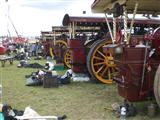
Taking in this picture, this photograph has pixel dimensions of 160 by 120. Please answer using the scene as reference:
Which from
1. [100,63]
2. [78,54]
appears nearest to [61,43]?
[78,54]

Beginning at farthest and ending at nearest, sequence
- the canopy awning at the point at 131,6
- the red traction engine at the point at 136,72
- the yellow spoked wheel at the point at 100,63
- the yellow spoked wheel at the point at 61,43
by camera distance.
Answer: the yellow spoked wheel at the point at 61,43
the yellow spoked wheel at the point at 100,63
the canopy awning at the point at 131,6
the red traction engine at the point at 136,72

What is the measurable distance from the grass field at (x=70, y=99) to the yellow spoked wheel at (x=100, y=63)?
29 cm

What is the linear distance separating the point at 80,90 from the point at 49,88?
91cm

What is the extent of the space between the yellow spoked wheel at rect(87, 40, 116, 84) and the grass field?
0.96ft

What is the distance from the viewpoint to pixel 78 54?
37.7 feet

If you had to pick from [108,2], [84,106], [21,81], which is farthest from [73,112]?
[21,81]

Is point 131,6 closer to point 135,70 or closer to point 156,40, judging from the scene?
point 156,40

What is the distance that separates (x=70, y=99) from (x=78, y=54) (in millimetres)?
3020

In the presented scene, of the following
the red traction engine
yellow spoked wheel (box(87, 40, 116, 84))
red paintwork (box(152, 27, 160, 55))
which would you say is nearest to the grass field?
yellow spoked wheel (box(87, 40, 116, 84))

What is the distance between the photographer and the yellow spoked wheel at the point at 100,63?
10.4 metres

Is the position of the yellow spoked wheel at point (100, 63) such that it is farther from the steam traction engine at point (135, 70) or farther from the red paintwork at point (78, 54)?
the steam traction engine at point (135, 70)

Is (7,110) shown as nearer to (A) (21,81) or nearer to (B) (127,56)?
(B) (127,56)

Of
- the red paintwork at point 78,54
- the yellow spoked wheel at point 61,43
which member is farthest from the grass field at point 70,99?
the yellow spoked wheel at point 61,43

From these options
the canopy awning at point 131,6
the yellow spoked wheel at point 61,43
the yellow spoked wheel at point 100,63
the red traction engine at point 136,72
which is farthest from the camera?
the yellow spoked wheel at point 61,43
